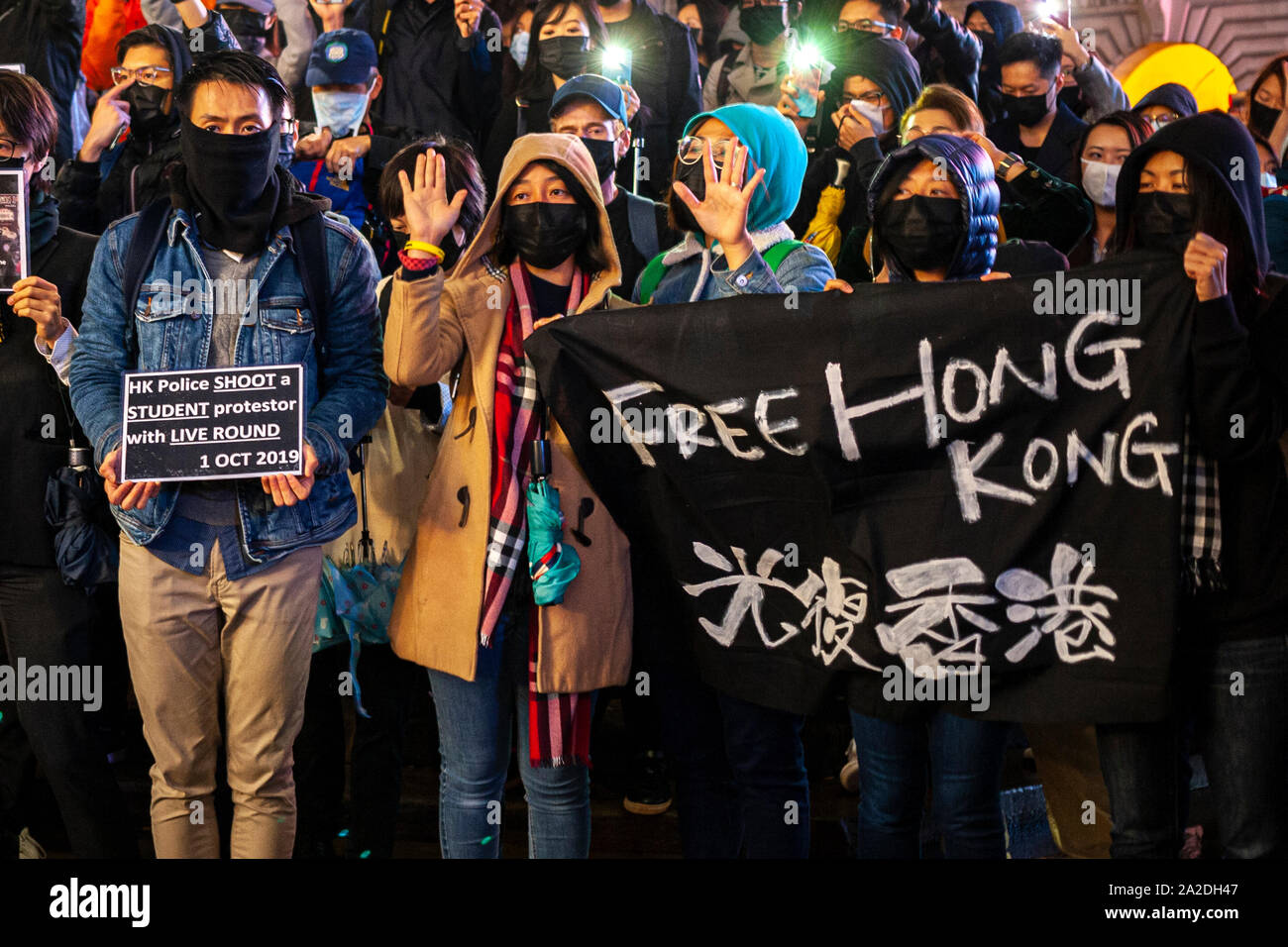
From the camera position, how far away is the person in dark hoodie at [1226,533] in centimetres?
317

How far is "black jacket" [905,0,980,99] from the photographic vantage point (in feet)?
21.8

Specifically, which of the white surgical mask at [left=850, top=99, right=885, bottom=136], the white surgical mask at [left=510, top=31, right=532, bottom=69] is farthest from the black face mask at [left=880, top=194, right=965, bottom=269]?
the white surgical mask at [left=510, top=31, right=532, bottom=69]

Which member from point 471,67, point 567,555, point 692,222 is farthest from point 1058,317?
point 471,67

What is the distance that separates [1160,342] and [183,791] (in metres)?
2.64

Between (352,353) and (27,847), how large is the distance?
2048 millimetres

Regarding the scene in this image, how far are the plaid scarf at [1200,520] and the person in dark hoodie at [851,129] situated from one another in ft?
6.78

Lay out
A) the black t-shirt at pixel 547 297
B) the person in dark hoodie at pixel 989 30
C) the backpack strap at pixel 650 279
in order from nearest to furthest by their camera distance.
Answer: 1. the black t-shirt at pixel 547 297
2. the backpack strap at pixel 650 279
3. the person in dark hoodie at pixel 989 30

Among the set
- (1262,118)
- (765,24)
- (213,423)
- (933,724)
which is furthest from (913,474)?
(765,24)

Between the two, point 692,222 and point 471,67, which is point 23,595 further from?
point 471,67

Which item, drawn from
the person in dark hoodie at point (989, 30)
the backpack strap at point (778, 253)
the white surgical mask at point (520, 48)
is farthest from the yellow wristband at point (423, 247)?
the person in dark hoodie at point (989, 30)

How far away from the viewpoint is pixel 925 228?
3.50 meters

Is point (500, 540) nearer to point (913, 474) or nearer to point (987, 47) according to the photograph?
point (913, 474)

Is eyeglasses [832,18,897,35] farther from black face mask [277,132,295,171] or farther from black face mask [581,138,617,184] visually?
black face mask [277,132,295,171]

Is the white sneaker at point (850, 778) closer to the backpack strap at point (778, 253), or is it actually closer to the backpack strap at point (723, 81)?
the backpack strap at point (778, 253)
